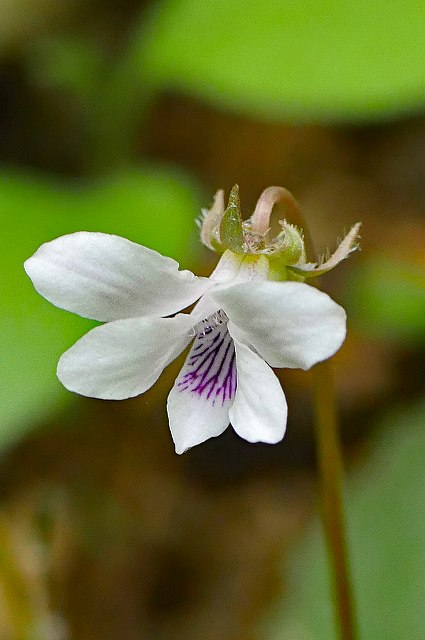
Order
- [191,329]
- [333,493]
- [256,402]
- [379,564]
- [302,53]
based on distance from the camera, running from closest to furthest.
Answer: [256,402], [191,329], [333,493], [379,564], [302,53]

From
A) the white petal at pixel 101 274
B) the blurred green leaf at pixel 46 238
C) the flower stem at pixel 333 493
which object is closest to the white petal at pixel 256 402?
the white petal at pixel 101 274

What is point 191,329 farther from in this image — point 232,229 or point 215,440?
point 215,440

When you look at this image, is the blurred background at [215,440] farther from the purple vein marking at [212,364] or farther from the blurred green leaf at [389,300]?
the purple vein marking at [212,364]

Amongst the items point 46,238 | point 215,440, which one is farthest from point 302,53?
point 215,440

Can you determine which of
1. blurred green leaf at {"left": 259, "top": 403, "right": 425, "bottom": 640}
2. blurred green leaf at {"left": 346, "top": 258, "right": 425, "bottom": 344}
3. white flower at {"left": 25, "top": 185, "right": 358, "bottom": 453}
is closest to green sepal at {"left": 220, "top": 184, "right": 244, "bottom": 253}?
white flower at {"left": 25, "top": 185, "right": 358, "bottom": 453}

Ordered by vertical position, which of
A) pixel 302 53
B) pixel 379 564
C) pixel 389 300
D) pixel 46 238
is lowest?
pixel 379 564

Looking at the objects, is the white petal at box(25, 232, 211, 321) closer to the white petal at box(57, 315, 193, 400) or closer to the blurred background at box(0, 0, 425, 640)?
the white petal at box(57, 315, 193, 400)
